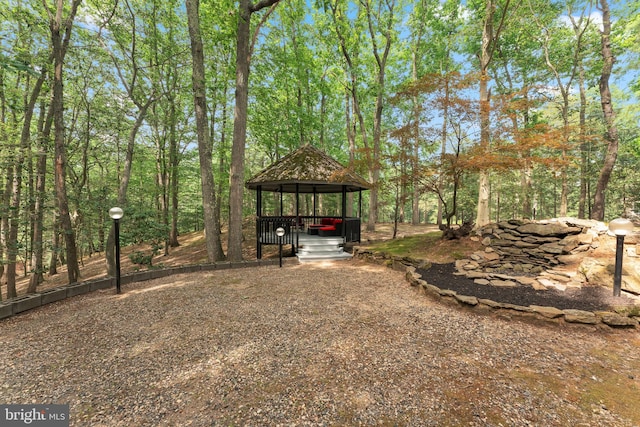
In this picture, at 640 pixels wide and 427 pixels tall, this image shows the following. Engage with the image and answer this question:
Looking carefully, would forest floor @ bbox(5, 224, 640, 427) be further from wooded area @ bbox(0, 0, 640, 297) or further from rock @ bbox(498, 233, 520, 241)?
wooded area @ bbox(0, 0, 640, 297)

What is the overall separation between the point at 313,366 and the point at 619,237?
16.4 ft

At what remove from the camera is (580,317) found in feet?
10.4

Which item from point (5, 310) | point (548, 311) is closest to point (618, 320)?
point (548, 311)

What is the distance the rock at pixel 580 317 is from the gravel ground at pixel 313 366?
0.14 metres

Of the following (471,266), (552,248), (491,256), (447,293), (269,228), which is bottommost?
(447,293)

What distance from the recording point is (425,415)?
1.83 m

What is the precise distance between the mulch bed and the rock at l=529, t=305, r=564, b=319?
0.70 feet

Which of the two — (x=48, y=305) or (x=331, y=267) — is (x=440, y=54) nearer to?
(x=331, y=267)

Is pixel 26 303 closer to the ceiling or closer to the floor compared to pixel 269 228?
closer to the floor

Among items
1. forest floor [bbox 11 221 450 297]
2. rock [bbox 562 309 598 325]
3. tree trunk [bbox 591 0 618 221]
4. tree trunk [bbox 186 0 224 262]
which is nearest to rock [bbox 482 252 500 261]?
rock [bbox 562 309 598 325]

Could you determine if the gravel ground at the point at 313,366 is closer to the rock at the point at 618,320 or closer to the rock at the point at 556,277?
the rock at the point at 618,320

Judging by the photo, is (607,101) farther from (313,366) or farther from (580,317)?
(313,366)

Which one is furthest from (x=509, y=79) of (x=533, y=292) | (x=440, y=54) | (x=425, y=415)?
(x=425, y=415)

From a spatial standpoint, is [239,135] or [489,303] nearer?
[489,303]
